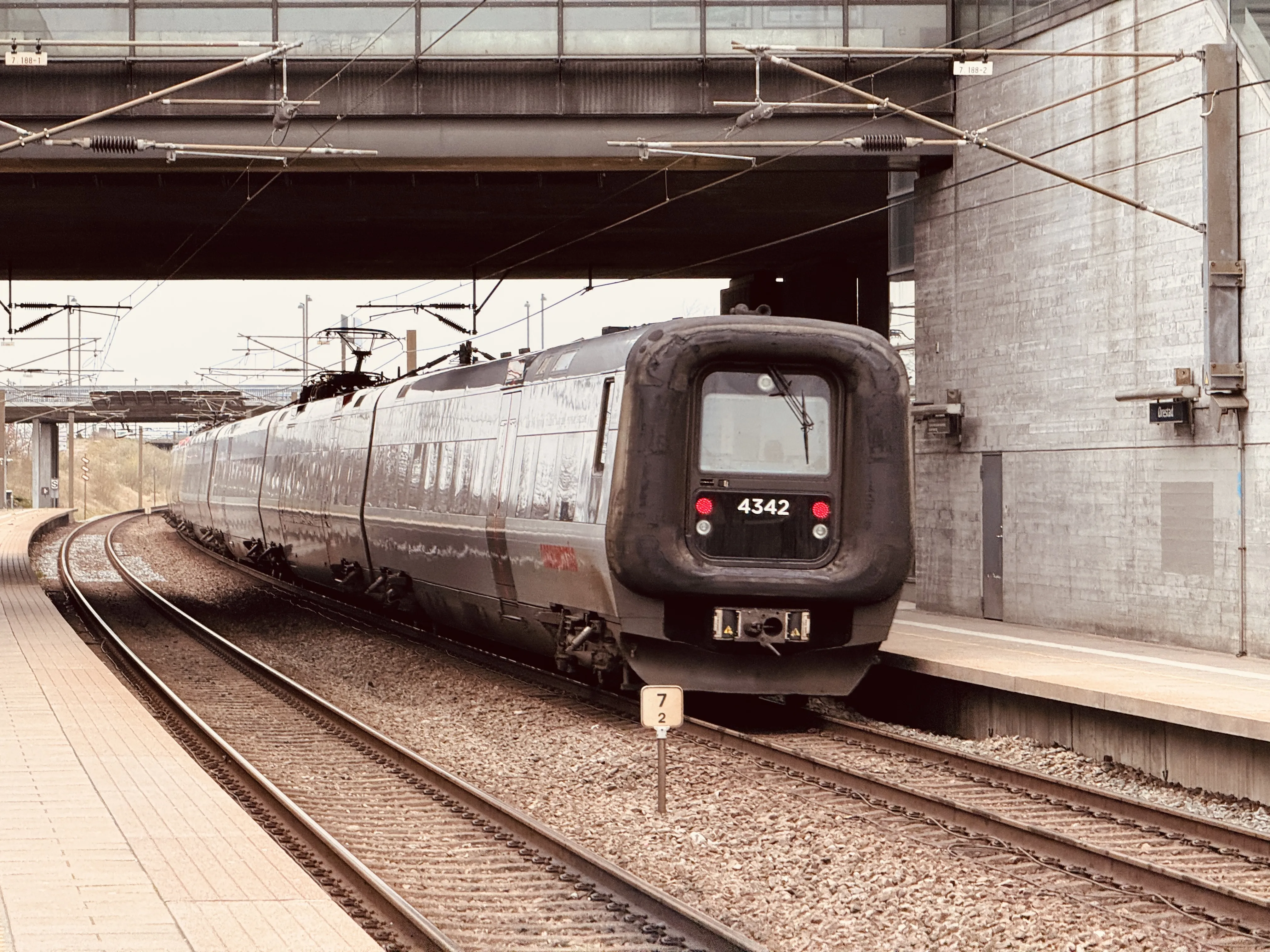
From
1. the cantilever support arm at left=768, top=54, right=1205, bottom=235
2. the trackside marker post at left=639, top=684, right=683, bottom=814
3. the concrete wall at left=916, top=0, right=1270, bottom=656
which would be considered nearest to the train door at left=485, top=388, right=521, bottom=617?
the cantilever support arm at left=768, top=54, right=1205, bottom=235

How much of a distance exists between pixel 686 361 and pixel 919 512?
350 inches

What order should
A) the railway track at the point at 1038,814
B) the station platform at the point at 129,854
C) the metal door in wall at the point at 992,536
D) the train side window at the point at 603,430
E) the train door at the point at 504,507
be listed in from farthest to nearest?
1. the metal door in wall at the point at 992,536
2. the train door at the point at 504,507
3. the train side window at the point at 603,430
4. the railway track at the point at 1038,814
5. the station platform at the point at 129,854

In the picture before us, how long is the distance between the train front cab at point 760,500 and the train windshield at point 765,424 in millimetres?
13

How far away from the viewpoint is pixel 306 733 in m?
13.7

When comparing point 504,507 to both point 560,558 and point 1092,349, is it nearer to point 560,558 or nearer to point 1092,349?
point 560,558

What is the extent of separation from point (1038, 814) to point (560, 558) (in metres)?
5.26

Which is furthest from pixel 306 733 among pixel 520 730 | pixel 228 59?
pixel 228 59

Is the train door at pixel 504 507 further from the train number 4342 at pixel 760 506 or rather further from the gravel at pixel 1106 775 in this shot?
the gravel at pixel 1106 775

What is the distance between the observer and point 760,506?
13023mm

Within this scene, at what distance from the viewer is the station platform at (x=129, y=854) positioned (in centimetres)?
637

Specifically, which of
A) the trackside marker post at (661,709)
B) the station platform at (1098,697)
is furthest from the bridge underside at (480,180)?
the trackside marker post at (661,709)

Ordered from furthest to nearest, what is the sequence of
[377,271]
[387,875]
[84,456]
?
[84,456] < [377,271] < [387,875]

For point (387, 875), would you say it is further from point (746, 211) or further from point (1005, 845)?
point (746, 211)

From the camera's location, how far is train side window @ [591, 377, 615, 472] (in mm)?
13266
